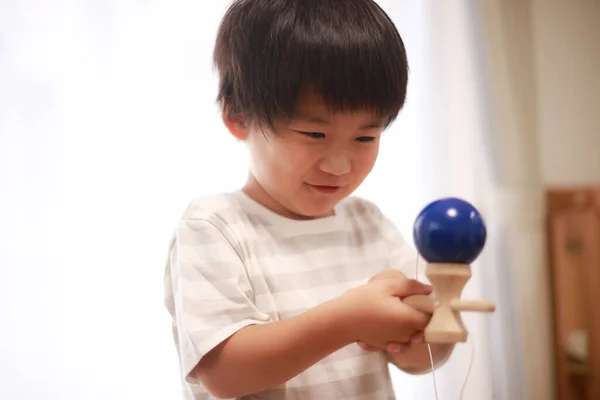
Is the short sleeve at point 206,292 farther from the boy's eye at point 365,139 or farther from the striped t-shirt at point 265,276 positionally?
the boy's eye at point 365,139

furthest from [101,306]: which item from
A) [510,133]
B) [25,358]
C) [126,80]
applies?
[510,133]

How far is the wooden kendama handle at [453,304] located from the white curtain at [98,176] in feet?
2.02

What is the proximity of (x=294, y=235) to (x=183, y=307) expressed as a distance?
7.2 inches

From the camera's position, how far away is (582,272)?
1806mm

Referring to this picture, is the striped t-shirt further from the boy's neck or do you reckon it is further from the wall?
the wall

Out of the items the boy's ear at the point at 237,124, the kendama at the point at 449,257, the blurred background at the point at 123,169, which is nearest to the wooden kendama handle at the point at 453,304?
the kendama at the point at 449,257

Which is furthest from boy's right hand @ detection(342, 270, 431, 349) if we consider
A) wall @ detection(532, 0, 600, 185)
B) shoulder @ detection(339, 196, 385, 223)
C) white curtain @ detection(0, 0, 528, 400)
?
wall @ detection(532, 0, 600, 185)

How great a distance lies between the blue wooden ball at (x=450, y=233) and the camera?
581 millimetres

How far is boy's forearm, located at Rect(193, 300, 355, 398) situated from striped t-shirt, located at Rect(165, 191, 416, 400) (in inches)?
0.7

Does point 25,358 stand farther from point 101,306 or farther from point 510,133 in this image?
point 510,133

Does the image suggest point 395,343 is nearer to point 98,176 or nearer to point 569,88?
point 98,176

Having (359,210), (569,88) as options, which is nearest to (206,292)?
(359,210)

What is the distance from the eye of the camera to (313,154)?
0.70m

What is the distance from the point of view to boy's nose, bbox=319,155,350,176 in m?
0.71
